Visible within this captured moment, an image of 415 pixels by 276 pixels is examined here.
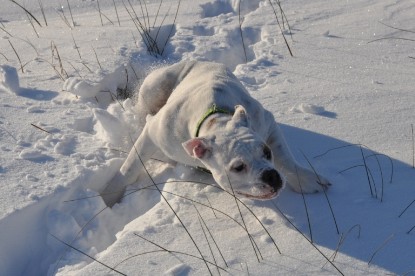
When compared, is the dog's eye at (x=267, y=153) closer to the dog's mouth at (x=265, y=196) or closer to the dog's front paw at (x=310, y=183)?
the dog's mouth at (x=265, y=196)

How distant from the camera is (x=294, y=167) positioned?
4.13 m

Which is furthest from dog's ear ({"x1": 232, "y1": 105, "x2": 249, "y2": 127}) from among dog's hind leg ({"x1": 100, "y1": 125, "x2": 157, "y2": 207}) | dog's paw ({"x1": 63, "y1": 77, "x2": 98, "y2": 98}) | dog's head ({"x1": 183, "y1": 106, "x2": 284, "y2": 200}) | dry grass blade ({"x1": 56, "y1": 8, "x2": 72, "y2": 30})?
dry grass blade ({"x1": 56, "y1": 8, "x2": 72, "y2": 30})

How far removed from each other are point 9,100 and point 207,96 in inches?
76.1

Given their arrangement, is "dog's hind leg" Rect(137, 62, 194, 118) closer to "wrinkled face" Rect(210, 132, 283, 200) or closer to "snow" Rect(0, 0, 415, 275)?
"snow" Rect(0, 0, 415, 275)

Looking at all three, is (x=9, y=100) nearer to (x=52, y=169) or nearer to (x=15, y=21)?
(x=52, y=169)

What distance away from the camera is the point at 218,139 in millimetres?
3736

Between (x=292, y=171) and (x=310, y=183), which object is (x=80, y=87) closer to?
(x=292, y=171)

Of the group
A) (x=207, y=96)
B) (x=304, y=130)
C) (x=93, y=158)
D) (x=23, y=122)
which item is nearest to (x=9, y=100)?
(x=23, y=122)

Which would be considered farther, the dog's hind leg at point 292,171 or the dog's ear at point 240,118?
the dog's hind leg at point 292,171

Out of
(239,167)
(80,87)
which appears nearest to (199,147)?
(239,167)

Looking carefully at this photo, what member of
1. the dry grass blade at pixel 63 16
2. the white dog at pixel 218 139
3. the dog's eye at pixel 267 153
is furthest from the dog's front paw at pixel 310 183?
the dry grass blade at pixel 63 16

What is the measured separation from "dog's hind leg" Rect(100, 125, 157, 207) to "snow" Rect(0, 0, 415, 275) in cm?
9

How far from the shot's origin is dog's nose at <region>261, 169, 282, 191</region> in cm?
353

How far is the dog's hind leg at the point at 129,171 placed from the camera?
442cm
